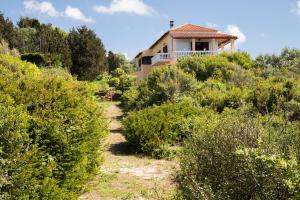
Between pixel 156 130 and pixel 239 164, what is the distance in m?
7.63

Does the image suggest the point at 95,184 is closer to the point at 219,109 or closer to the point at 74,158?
the point at 74,158

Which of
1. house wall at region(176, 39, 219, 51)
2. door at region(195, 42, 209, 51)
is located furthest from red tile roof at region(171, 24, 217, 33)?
door at region(195, 42, 209, 51)

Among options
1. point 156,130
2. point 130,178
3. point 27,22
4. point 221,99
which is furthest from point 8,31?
point 130,178

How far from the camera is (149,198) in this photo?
6.79 metres

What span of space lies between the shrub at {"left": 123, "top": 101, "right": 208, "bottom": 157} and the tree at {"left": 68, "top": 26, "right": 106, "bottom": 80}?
3035 centimetres

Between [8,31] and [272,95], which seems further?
[8,31]

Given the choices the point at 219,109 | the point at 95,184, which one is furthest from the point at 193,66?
the point at 95,184

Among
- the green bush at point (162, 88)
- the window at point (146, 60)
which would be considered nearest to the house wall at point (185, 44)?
the window at point (146, 60)

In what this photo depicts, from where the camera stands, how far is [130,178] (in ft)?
27.6

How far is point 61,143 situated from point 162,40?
32.8 m

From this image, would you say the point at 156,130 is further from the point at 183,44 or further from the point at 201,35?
the point at 183,44

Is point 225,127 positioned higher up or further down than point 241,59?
further down

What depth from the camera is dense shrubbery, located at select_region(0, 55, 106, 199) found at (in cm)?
446

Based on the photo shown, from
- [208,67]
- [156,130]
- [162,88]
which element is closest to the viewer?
[156,130]
